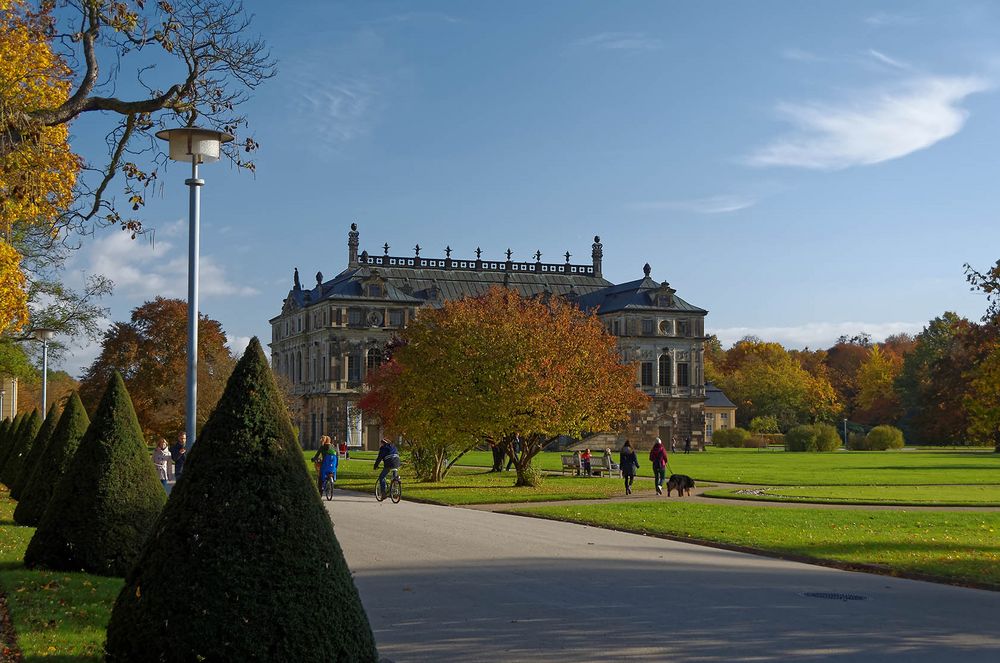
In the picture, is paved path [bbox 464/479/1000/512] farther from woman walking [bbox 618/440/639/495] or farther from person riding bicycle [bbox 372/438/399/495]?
person riding bicycle [bbox 372/438/399/495]

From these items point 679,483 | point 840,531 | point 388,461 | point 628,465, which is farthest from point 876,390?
point 840,531

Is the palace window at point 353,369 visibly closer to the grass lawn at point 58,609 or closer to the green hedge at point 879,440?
the green hedge at point 879,440

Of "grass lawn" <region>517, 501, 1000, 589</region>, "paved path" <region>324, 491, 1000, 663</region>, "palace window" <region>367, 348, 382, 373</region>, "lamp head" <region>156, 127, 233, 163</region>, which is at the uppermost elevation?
"palace window" <region>367, 348, 382, 373</region>

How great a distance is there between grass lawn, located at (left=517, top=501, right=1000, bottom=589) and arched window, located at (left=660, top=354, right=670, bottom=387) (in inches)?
3149

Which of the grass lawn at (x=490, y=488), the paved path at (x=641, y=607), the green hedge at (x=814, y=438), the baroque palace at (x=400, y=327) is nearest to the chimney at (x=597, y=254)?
the baroque palace at (x=400, y=327)

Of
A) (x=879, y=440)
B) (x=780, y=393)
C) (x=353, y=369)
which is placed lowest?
(x=879, y=440)

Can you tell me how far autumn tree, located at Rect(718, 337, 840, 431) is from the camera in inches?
4700

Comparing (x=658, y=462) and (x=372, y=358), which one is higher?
(x=372, y=358)

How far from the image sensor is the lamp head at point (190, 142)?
15242 millimetres

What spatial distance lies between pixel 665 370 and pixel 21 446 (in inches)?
3261

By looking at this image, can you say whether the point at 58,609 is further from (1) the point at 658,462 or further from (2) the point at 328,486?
(1) the point at 658,462

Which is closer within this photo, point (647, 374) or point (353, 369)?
point (353, 369)

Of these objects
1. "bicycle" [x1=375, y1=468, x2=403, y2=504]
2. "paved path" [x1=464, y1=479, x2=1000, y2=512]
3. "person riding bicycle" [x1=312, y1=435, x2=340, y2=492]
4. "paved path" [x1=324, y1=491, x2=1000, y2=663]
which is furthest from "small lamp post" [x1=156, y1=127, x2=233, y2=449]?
"bicycle" [x1=375, y1=468, x2=403, y2=504]

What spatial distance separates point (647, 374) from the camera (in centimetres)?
10900
